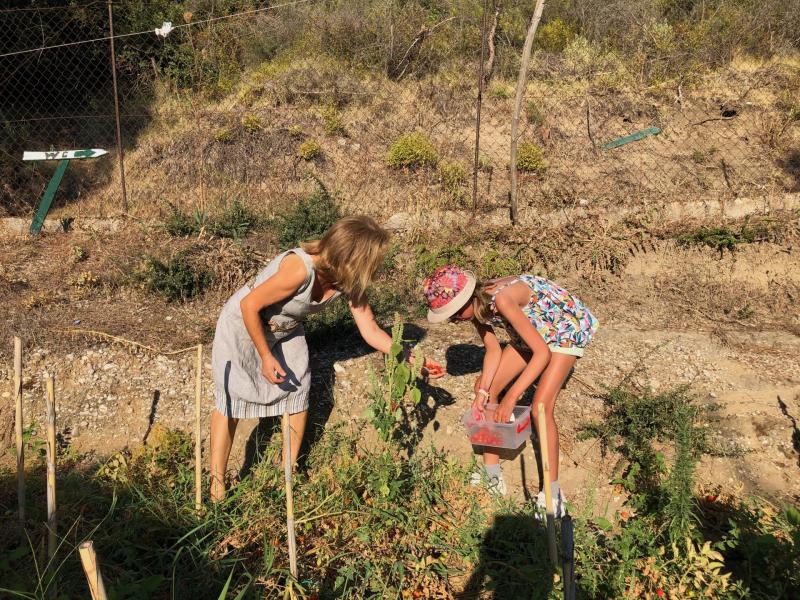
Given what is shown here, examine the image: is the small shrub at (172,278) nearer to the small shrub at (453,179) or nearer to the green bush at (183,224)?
the green bush at (183,224)

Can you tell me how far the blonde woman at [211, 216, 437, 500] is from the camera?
9.12ft

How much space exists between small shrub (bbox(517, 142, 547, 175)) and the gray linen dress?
4.94 m

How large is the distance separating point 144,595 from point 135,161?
6.49 m

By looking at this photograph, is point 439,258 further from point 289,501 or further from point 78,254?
point 289,501

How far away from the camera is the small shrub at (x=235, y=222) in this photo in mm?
6285

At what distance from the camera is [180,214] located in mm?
6438

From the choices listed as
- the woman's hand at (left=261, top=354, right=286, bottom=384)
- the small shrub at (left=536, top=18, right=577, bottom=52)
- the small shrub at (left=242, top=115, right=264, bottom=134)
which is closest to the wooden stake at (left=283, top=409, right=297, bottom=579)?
the woman's hand at (left=261, top=354, right=286, bottom=384)

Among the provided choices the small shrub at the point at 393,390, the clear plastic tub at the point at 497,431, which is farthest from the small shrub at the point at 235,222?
the clear plastic tub at the point at 497,431

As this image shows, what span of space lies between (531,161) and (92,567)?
6562mm

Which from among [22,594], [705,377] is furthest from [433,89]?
[22,594]

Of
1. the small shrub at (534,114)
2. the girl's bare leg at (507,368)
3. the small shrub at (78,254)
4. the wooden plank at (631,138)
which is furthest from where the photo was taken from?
the small shrub at (534,114)

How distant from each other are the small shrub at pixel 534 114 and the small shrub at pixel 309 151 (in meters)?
2.66

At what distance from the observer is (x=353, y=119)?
8.35m

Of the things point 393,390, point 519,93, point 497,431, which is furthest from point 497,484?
point 519,93
